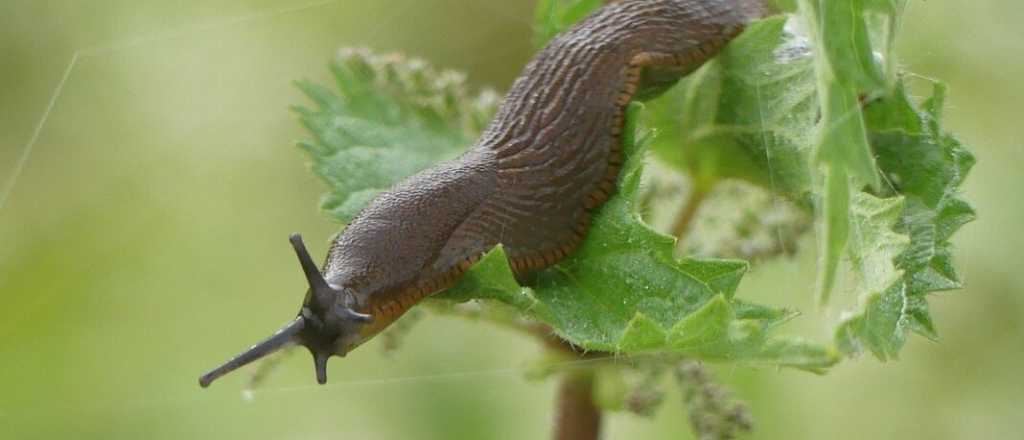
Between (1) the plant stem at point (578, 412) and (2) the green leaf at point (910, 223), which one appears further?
(1) the plant stem at point (578, 412)

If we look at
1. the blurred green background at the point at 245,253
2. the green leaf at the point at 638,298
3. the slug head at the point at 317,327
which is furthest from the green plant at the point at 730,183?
the blurred green background at the point at 245,253

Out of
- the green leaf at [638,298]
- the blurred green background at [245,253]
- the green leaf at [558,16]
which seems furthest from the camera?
the blurred green background at [245,253]

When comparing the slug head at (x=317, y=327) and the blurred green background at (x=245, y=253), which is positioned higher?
the slug head at (x=317, y=327)

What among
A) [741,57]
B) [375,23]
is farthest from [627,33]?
[375,23]

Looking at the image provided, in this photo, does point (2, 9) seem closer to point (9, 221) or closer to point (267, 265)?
point (9, 221)

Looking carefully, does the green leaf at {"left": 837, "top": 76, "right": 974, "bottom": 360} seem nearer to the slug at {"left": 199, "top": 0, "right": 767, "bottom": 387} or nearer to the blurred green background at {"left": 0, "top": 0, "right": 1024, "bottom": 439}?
the slug at {"left": 199, "top": 0, "right": 767, "bottom": 387}

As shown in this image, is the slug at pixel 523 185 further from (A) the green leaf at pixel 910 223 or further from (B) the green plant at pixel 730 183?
(A) the green leaf at pixel 910 223
